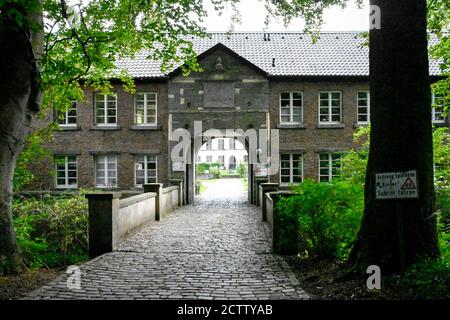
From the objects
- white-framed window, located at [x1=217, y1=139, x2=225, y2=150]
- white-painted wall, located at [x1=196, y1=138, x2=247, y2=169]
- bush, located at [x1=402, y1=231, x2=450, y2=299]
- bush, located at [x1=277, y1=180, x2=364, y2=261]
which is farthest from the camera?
white-framed window, located at [x1=217, y1=139, x2=225, y2=150]

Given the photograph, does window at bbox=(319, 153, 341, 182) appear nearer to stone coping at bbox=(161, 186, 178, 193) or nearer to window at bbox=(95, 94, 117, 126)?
stone coping at bbox=(161, 186, 178, 193)

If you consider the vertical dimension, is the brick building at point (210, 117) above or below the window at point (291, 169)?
above

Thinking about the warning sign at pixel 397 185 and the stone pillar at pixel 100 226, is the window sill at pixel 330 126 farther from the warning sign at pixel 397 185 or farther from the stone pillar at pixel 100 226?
the warning sign at pixel 397 185

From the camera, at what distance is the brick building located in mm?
22516

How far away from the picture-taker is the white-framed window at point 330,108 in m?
23.0

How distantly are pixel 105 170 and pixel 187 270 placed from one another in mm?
16751

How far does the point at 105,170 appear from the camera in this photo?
Result: 23.1 metres

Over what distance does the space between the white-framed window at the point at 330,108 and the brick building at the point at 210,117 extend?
0.05m

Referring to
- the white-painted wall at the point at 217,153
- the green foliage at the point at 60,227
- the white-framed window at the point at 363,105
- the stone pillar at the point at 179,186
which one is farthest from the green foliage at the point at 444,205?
the white-painted wall at the point at 217,153

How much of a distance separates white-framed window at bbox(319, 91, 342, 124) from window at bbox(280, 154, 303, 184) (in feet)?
8.21

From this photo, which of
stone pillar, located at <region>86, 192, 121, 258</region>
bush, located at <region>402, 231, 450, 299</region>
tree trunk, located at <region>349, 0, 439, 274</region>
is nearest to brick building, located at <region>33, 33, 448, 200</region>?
stone pillar, located at <region>86, 192, 121, 258</region>

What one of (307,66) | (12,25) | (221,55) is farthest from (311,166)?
(12,25)

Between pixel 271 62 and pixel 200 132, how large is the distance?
5.89 metres
